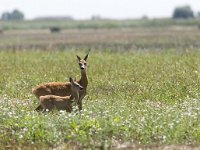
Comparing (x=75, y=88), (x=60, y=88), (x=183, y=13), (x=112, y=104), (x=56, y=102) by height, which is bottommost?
(x=183, y=13)

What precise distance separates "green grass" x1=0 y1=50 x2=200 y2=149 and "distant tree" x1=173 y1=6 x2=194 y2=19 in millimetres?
142329

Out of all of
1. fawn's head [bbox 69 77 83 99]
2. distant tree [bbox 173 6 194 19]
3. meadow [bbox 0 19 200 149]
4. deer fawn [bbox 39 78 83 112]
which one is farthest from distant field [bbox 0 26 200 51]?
distant tree [bbox 173 6 194 19]

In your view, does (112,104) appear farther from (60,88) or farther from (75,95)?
(60,88)

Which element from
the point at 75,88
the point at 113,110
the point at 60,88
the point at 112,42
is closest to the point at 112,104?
the point at 75,88

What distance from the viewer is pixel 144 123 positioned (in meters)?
13.1

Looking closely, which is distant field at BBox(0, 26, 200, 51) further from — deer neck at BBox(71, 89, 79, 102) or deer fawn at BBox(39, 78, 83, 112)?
deer fawn at BBox(39, 78, 83, 112)

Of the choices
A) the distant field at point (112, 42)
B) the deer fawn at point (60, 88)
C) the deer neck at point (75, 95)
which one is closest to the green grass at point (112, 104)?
the deer neck at point (75, 95)

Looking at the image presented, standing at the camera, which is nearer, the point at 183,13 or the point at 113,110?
the point at 113,110

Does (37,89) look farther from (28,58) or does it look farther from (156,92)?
(28,58)

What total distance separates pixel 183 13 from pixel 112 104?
15810cm

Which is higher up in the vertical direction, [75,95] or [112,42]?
[75,95]

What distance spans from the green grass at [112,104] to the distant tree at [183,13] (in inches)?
5604

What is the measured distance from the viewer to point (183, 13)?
562 ft

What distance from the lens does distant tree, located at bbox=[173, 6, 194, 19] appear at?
169500mm
